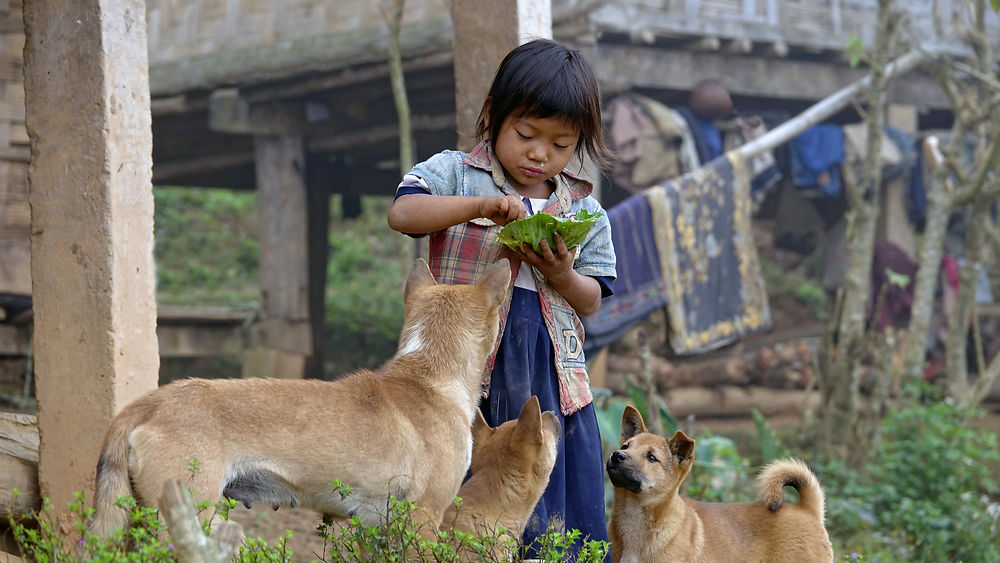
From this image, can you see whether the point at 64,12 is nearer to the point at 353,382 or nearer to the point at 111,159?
the point at 111,159

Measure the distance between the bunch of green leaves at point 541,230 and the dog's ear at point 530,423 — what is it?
48 centimetres

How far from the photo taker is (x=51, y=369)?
12.9 ft

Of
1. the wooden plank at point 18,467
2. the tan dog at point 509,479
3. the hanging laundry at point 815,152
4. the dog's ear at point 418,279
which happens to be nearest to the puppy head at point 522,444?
the tan dog at point 509,479

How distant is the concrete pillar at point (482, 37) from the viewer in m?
4.61

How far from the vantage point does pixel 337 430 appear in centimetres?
290

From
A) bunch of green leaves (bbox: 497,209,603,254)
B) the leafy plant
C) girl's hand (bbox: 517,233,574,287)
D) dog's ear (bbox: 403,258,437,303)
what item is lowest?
the leafy plant

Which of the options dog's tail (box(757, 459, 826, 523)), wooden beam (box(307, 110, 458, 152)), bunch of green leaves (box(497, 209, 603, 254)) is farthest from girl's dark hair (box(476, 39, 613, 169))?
wooden beam (box(307, 110, 458, 152))

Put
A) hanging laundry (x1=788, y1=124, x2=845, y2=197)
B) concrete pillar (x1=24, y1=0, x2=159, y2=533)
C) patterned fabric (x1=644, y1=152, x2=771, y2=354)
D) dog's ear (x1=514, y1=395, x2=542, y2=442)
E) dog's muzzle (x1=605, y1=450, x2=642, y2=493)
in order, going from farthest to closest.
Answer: hanging laundry (x1=788, y1=124, x2=845, y2=197) → patterned fabric (x1=644, y1=152, x2=771, y2=354) → dog's muzzle (x1=605, y1=450, x2=642, y2=493) → concrete pillar (x1=24, y1=0, x2=159, y2=533) → dog's ear (x1=514, y1=395, x2=542, y2=442)

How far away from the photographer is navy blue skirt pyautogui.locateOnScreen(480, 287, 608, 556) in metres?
3.36

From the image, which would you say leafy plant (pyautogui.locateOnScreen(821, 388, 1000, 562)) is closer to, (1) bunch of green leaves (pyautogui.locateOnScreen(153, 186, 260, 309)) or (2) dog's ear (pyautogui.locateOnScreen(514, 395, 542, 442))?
(2) dog's ear (pyautogui.locateOnScreen(514, 395, 542, 442))

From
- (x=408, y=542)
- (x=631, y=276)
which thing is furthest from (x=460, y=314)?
(x=631, y=276)

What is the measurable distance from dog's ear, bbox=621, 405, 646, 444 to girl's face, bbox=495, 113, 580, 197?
4.35 ft

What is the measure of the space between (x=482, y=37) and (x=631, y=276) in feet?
13.1

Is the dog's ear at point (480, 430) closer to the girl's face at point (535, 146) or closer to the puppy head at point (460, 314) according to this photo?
the puppy head at point (460, 314)
